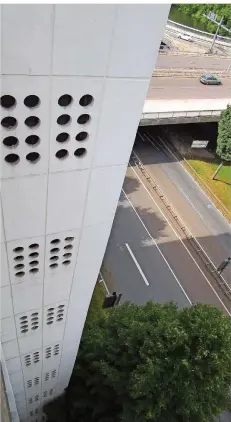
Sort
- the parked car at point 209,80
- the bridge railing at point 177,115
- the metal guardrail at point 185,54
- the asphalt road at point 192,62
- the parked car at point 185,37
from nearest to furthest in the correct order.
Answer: the bridge railing at point 177,115 → the parked car at point 209,80 → the asphalt road at point 192,62 → the metal guardrail at point 185,54 → the parked car at point 185,37

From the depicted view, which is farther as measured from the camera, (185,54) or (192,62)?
(185,54)

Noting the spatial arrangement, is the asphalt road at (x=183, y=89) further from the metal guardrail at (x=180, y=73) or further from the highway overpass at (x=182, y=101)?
the metal guardrail at (x=180, y=73)

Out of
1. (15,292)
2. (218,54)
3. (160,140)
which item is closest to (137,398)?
(15,292)

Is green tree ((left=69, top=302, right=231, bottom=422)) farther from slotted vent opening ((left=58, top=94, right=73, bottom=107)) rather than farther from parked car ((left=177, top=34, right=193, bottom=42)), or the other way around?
parked car ((left=177, top=34, right=193, bottom=42))

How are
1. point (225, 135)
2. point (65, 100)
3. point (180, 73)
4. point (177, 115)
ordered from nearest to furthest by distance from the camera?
1. point (65, 100)
2. point (225, 135)
3. point (177, 115)
4. point (180, 73)

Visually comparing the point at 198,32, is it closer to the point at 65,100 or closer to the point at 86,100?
the point at 86,100

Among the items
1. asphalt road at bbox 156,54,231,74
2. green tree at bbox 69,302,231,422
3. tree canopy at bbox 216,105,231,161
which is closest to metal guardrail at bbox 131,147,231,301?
tree canopy at bbox 216,105,231,161

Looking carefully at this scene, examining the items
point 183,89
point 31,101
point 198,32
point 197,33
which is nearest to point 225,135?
point 183,89

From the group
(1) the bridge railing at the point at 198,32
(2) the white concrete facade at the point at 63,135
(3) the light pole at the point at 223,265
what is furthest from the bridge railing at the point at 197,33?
(2) the white concrete facade at the point at 63,135
